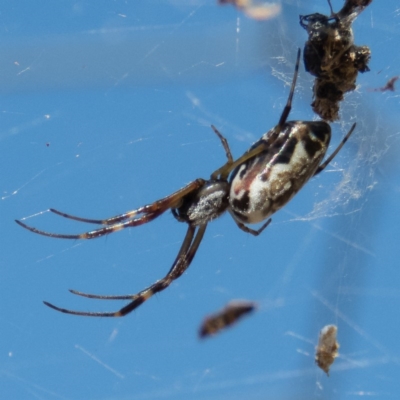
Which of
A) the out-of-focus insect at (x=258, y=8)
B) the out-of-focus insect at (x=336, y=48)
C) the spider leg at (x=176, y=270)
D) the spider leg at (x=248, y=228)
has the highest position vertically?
the out-of-focus insect at (x=258, y=8)

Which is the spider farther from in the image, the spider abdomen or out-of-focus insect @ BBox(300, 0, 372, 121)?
out-of-focus insect @ BBox(300, 0, 372, 121)

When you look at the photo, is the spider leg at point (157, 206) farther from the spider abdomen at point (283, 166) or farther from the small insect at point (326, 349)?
the small insect at point (326, 349)

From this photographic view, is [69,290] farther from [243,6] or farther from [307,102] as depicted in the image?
[243,6]

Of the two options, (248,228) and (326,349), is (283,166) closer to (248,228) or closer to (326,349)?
(248,228)

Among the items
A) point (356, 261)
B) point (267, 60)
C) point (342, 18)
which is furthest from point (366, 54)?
point (356, 261)

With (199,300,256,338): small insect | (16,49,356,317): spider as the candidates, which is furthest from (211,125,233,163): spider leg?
(199,300,256,338): small insect

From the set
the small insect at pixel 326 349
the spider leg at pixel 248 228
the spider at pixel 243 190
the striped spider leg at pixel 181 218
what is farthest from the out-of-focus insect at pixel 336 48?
the small insect at pixel 326 349
